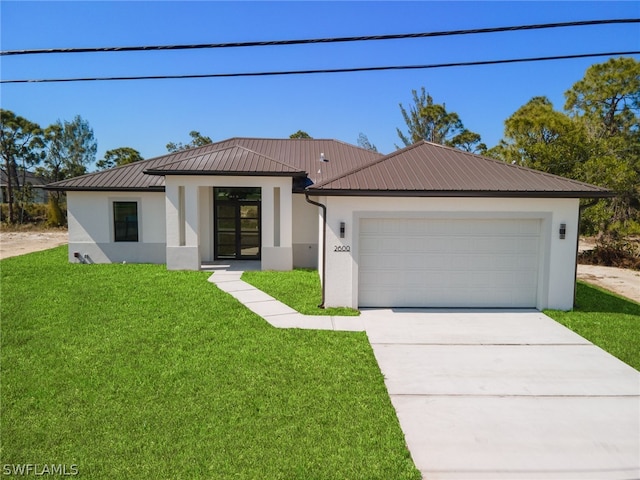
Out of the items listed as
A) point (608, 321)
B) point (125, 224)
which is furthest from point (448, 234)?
point (125, 224)

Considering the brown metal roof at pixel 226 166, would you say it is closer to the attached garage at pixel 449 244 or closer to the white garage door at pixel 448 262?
the attached garage at pixel 449 244

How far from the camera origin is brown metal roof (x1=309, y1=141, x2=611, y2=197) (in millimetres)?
8969

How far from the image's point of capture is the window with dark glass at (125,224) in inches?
620

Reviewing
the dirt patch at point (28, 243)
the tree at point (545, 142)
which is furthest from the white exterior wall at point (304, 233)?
the dirt patch at point (28, 243)

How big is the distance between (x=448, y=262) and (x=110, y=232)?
12.7 meters

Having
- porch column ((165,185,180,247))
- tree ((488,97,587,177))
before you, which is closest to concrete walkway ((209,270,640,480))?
porch column ((165,185,180,247))

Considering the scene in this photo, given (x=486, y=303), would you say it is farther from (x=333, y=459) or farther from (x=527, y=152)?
(x=527, y=152)

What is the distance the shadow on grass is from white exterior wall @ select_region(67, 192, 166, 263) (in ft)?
45.4

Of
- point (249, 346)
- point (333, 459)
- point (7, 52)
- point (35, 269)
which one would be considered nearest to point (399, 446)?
point (333, 459)

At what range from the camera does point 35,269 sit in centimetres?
1395

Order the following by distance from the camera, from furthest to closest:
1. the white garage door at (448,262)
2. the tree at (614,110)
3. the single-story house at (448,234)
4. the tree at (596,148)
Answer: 1. the tree at (614,110)
2. the tree at (596,148)
3. the white garage door at (448,262)
4. the single-story house at (448,234)

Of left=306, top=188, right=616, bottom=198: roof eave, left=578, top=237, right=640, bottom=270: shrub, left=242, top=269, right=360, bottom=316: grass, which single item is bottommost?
left=242, top=269, right=360, bottom=316: grass

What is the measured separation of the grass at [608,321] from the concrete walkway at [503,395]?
30cm

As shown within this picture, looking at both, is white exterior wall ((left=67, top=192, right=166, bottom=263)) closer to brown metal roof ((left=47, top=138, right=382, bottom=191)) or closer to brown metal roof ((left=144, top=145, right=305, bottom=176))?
brown metal roof ((left=47, top=138, right=382, bottom=191))
